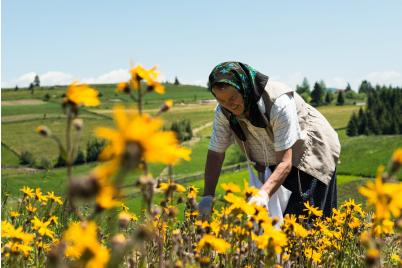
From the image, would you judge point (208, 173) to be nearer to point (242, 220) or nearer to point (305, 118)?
point (305, 118)

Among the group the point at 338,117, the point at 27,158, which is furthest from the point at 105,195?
the point at 338,117

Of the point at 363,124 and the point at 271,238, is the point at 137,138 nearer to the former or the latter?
the point at 271,238

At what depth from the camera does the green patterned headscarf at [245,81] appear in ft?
13.8

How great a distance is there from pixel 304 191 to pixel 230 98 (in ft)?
5.46

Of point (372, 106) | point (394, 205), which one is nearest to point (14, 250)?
point (394, 205)

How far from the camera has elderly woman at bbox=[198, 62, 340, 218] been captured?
421 cm

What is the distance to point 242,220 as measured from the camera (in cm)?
235

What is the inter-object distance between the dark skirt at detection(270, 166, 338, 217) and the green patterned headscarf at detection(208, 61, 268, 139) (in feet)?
2.54

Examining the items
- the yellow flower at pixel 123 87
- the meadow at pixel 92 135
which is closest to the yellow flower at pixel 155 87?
the yellow flower at pixel 123 87

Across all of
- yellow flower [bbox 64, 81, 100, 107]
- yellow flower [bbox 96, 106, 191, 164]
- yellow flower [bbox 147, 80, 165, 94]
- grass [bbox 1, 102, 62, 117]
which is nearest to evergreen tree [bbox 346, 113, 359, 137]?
grass [bbox 1, 102, 62, 117]

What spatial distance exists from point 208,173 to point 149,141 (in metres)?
3.99

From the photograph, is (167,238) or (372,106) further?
(372,106)

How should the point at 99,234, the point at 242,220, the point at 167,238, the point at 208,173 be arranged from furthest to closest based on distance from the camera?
the point at 208,173
the point at 167,238
the point at 99,234
the point at 242,220

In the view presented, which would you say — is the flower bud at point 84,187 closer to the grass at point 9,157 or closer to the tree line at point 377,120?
the grass at point 9,157
